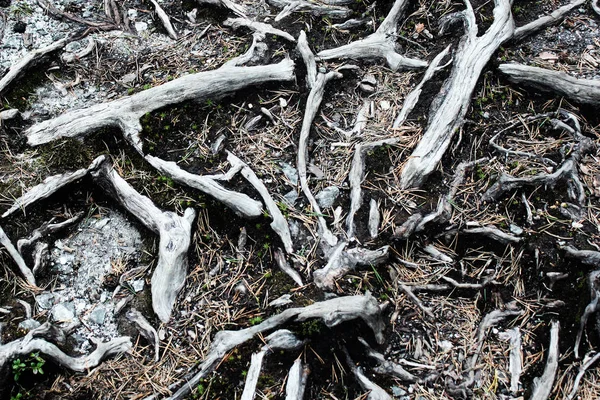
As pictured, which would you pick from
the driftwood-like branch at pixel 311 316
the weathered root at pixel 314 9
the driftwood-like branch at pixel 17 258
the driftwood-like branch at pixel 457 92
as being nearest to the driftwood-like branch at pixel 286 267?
the driftwood-like branch at pixel 311 316

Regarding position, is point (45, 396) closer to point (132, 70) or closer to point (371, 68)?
point (132, 70)

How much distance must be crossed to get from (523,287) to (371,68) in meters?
2.24

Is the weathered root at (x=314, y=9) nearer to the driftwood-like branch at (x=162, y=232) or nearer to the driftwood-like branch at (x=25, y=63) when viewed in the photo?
the driftwood-like branch at (x=25, y=63)

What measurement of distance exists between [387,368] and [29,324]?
7.62 feet

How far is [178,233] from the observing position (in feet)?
12.3


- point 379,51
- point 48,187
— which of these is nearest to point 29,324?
point 48,187

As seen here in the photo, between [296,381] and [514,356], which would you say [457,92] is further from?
[296,381]

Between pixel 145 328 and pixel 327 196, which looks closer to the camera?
pixel 145 328

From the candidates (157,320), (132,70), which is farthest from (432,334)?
(132,70)

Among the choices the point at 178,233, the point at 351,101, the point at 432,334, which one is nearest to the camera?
the point at 432,334

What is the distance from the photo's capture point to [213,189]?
3857 mm

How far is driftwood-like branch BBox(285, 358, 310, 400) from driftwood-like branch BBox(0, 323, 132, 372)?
1.07 metres

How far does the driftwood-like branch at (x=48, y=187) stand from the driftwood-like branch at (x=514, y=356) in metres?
3.14

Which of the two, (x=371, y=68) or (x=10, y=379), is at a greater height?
(x=371, y=68)
